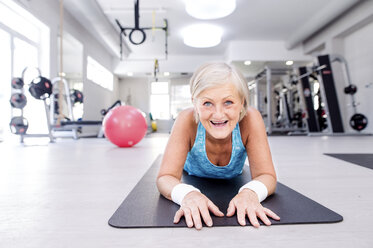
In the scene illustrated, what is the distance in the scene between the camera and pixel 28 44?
13.9 ft

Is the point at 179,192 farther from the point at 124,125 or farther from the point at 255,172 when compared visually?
the point at 124,125

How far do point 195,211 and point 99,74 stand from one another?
747 cm

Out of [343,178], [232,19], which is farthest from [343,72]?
[343,178]

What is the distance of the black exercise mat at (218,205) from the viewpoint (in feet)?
2.13

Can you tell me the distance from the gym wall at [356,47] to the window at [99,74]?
582 cm

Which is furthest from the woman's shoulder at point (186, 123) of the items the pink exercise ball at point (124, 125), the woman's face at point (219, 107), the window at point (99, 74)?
the window at point (99, 74)

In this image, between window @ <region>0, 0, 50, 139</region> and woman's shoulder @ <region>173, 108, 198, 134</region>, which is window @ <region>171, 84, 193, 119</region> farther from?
woman's shoulder @ <region>173, 108, 198, 134</region>

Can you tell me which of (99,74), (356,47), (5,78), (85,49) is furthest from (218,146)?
(99,74)

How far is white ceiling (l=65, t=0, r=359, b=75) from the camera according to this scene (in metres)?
4.66

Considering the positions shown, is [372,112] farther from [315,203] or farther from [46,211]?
[46,211]

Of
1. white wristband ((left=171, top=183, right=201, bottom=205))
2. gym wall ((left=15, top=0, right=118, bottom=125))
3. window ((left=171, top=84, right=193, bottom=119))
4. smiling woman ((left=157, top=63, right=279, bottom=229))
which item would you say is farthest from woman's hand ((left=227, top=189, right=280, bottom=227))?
window ((left=171, top=84, right=193, bottom=119))

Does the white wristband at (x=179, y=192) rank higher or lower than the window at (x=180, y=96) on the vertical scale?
lower

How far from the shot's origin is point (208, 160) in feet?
3.15

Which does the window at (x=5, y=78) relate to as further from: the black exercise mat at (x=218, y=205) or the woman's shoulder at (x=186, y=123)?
the woman's shoulder at (x=186, y=123)
